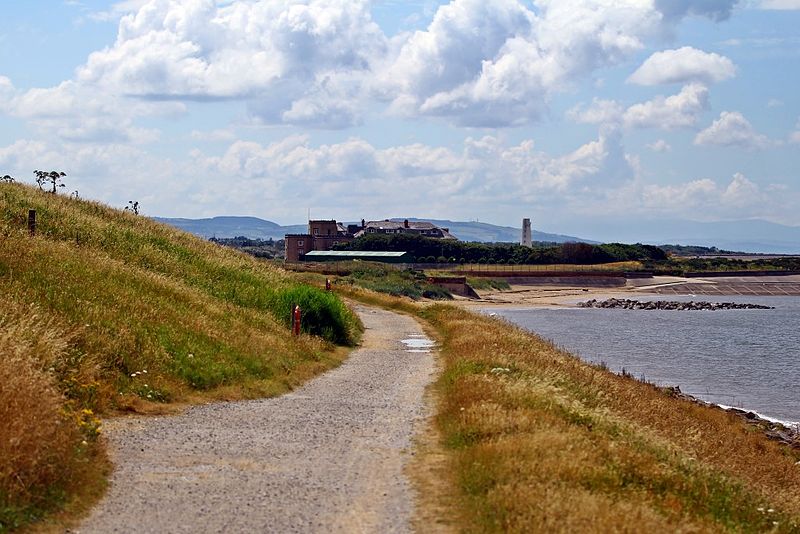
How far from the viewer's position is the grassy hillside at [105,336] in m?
9.78

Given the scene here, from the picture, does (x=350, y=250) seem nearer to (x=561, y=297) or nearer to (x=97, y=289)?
(x=561, y=297)

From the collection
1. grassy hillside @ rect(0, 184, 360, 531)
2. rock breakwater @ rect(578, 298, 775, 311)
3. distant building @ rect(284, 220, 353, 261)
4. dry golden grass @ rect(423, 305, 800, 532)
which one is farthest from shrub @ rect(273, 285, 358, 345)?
distant building @ rect(284, 220, 353, 261)

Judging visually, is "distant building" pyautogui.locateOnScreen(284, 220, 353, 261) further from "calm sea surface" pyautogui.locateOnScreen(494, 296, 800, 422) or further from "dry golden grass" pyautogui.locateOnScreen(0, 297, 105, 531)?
"dry golden grass" pyautogui.locateOnScreen(0, 297, 105, 531)

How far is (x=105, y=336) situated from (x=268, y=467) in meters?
6.31

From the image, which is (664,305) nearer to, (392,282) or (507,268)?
(392,282)

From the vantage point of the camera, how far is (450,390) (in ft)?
58.6

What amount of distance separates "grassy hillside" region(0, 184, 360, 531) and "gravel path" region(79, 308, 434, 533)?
0.58 m

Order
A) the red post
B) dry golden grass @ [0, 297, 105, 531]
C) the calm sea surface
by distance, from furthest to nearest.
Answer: the calm sea surface → the red post → dry golden grass @ [0, 297, 105, 531]

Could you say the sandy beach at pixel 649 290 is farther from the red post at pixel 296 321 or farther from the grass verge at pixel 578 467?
the grass verge at pixel 578 467

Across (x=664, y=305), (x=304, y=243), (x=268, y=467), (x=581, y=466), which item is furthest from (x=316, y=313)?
(x=304, y=243)

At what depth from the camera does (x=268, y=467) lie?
11.7 m

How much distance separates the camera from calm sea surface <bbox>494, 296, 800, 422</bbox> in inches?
1475

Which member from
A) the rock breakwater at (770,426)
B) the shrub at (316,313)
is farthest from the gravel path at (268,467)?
the rock breakwater at (770,426)

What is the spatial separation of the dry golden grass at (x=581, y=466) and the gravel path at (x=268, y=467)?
0.89 m
